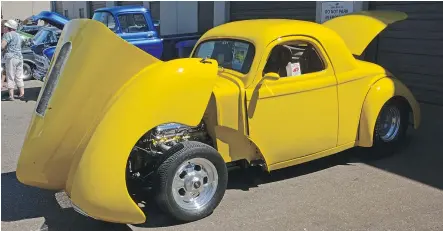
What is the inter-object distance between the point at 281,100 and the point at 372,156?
1.84m

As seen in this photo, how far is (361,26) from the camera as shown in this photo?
5.98m

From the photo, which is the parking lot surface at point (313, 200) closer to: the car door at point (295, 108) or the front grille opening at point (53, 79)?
the car door at point (295, 108)

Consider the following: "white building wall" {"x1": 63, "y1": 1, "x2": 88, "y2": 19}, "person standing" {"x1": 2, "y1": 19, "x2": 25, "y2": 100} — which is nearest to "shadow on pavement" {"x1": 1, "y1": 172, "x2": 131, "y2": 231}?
"person standing" {"x1": 2, "y1": 19, "x2": 25, "y2": 100}

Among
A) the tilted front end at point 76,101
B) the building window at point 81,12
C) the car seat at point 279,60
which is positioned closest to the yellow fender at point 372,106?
the car seat at point 279,60

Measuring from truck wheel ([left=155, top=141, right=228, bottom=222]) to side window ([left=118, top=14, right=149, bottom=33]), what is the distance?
8072 millimetres

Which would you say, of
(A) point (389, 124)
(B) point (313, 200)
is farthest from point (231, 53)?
(A) point (389, 124)

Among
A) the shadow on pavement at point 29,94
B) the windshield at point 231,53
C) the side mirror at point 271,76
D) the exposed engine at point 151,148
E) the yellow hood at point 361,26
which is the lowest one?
the shadow on pavement at point 29,94

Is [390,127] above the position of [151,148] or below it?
below

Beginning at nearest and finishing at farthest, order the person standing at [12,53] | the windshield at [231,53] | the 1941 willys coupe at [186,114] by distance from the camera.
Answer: the 1941 willys coupe at [186,114], the windshield at [231,53], the person standing at [12,53]

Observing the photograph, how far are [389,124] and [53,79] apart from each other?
4.21 meters

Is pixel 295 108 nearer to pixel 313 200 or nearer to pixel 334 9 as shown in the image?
pixel 313 200

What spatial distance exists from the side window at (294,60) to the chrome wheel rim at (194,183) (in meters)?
1.34

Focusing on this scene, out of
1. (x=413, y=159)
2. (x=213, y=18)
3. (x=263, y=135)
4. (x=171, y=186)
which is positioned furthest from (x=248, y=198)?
(x=213, y=18)

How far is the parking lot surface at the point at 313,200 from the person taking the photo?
163 inches
